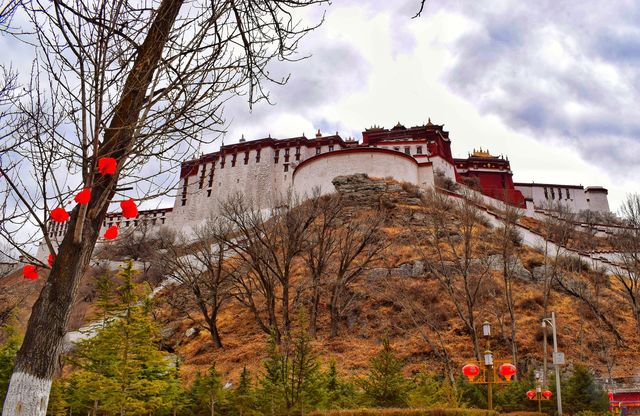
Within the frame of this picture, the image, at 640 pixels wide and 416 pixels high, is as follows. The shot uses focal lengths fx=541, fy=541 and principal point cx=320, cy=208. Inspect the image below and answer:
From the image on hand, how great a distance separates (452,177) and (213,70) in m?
45.9

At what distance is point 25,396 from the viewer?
10.9 ft

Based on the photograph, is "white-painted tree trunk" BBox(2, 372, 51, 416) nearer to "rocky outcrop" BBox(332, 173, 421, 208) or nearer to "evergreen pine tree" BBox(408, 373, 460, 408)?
"evergreen pine tree" BBox(408, 373, 460, 408)

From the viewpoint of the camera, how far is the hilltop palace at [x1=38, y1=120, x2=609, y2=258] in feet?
140

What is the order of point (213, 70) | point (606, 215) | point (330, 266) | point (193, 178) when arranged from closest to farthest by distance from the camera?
point (213, 70) → point (330, 266) → point (606, 215) → point (193, 178)

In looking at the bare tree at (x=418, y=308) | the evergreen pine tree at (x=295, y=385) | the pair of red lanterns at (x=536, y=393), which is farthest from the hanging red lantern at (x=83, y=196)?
the bare tree at (x=418, y=308)

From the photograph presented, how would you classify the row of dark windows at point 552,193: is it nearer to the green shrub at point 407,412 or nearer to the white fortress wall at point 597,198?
the white fortress wall at point 597,198

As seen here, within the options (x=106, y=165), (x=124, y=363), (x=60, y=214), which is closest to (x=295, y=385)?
(x=124, y=363)

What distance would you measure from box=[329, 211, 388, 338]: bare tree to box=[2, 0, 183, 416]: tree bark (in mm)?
22543

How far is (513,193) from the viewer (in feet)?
157

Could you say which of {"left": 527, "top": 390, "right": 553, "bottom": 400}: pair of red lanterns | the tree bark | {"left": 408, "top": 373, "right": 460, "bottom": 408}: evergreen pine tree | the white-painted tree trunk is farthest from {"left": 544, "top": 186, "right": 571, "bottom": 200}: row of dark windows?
the white-painted tree trunk

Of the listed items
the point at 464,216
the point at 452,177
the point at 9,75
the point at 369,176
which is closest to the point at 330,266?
the point at 464,216

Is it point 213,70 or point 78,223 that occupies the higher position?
point 213,70

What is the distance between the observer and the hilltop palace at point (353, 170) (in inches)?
1686

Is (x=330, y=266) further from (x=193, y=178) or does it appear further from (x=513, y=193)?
(x=193, y=178)
